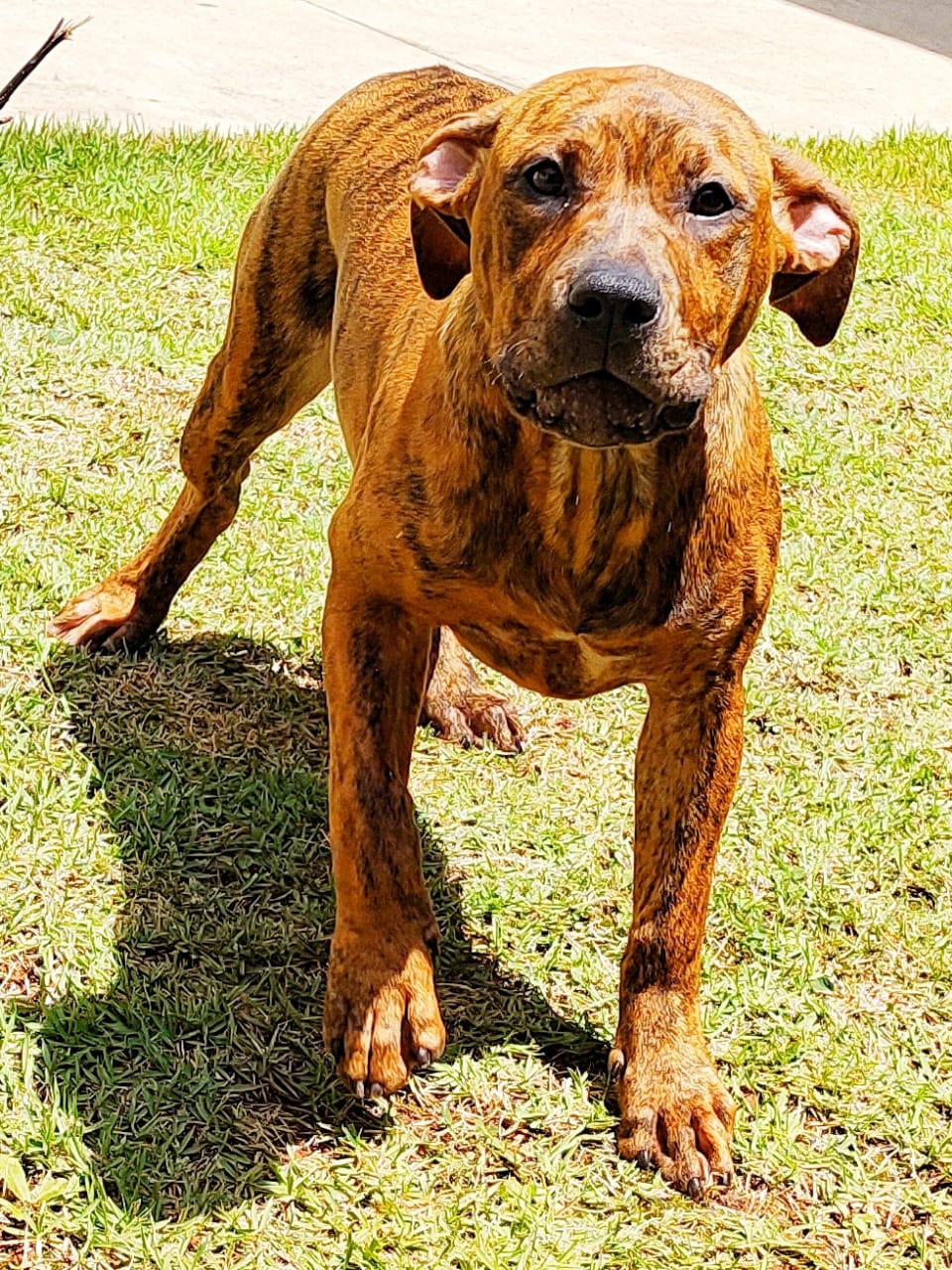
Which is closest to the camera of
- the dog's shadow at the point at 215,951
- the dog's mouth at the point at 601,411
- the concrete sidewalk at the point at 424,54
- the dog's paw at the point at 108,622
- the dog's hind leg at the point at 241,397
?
the dog's mouth at the point at 601,411

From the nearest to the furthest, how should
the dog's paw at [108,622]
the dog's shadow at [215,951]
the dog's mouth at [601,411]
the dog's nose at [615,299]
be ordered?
1. the dog's nose at [615,299]
2. the dog's mouth at [601,411]
3. the dog's shadow at [215,951]
4. the dog's paw at [108,622]

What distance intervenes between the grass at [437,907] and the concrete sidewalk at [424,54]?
93.4 inches

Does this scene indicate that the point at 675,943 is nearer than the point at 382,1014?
No

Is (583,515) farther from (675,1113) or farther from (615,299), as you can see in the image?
(675,1113)

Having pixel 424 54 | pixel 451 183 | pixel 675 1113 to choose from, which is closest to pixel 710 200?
pixel 451 183

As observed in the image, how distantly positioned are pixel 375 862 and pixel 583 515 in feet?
2.52

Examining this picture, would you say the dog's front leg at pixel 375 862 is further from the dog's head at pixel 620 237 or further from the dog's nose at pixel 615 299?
the dog's nose at pixel 615 299

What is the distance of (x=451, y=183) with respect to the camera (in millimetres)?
3393

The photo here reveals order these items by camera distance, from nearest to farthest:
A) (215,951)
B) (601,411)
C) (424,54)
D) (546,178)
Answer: (601,411) → (546,178) → (215,951) → (424,54)

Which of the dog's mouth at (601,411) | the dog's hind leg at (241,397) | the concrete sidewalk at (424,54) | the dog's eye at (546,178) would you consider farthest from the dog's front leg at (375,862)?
the concrete sidewalk at (424,54)

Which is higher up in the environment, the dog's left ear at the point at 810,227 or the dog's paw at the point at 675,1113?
the dog's left ear at the point at 810,227

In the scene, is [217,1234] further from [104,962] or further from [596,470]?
[596,470]

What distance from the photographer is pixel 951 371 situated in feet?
23.1

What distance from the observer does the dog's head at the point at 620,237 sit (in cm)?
286
